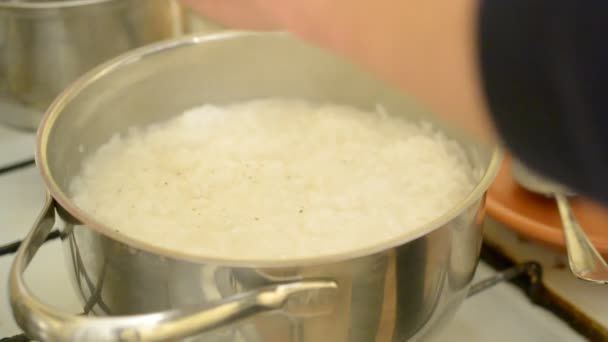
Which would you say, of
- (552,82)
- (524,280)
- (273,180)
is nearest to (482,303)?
(524,280)

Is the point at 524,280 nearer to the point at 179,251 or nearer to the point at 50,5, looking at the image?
the point at 179,251

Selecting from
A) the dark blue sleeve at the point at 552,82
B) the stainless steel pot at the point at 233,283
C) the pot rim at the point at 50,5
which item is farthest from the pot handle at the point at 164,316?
the pot rim at the point at 50,5

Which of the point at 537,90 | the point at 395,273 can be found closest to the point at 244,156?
the point at 395,273

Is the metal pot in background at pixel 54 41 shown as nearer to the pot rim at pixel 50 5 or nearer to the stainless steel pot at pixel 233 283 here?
the pot rim at pixel 50 5

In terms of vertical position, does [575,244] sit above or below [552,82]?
below

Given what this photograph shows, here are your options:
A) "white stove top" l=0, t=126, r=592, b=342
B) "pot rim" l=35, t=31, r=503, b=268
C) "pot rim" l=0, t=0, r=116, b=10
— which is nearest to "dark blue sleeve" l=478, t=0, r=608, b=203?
"pot rim" l=35, t=31, r=503, b=268

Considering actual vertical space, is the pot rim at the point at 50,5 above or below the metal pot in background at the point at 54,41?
above
